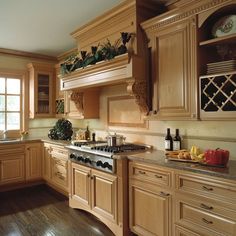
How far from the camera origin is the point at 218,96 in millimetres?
2006

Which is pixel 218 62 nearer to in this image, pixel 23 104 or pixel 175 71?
pixel 175 71

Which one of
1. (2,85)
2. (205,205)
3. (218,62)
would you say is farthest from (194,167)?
→ (2,85)

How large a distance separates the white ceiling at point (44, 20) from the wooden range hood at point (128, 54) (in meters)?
0.14

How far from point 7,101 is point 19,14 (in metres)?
2.12

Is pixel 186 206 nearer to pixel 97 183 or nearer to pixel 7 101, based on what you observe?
pixel 97 183

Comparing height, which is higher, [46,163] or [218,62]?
[218,62]

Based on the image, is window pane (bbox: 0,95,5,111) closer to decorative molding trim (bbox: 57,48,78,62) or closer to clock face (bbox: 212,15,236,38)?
decorative molding trim (bbox: 57,48,78,62)

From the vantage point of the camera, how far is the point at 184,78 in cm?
226

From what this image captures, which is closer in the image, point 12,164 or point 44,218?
point 44,218

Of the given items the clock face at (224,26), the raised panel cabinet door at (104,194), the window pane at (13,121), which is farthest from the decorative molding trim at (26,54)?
the clock face at (224,26)

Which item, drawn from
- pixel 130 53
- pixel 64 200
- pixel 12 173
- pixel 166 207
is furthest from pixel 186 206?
pixel 12 173

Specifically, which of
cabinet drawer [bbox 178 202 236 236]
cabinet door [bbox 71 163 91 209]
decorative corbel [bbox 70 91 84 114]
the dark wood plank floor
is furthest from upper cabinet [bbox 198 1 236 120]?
decorative corbel [bbox 70 91 84 114]

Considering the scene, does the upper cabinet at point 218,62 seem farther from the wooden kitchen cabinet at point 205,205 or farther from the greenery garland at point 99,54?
the greenery garland at point 99,54

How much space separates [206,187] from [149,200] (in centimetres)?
64
